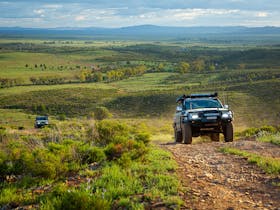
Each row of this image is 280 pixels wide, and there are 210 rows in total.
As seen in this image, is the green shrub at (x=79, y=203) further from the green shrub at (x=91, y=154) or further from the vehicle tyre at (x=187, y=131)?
the vehicle tyre at (x=187, y=131)

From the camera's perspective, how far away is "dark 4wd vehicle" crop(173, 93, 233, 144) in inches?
520

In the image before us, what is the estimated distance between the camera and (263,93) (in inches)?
2699

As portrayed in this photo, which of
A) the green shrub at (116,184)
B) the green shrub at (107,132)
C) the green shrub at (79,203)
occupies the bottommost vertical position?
the green shrub at (107,132)

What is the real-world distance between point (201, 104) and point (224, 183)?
748 cm

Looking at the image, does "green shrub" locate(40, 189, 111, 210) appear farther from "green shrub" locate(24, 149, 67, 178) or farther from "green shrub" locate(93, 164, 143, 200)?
"green shrub" locate(24, 149, 67, 178)

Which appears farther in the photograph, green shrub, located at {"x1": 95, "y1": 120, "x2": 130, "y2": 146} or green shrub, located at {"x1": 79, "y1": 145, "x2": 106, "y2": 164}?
green shrub, located at {"x1": 95, "y1": 120, "x2": 130, "y2": 146}

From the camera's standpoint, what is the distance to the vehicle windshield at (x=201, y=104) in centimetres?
1407

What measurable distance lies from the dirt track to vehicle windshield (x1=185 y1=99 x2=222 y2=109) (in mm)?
3984

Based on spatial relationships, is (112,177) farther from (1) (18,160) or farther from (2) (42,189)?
(1) (18,160)

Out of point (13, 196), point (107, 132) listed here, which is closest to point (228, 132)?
point (107, 132)

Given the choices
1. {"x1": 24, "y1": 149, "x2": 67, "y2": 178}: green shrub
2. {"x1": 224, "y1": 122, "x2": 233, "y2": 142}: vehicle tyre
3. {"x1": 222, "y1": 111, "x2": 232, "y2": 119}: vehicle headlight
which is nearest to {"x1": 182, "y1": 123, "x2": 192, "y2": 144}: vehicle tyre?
{"x1": 222, "y1": 111, "x2": 232, "y2": 119}: vehicle headlight

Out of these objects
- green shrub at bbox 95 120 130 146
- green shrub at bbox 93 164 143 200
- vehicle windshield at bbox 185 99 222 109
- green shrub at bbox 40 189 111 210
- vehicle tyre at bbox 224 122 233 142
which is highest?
green shrub at bbox 40 189 111 210

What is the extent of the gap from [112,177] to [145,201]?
4.17 ft

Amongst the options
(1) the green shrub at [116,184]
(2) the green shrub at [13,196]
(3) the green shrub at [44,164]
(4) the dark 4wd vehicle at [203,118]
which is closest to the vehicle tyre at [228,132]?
(4) the dark 4wd vehicle at [203,118]
